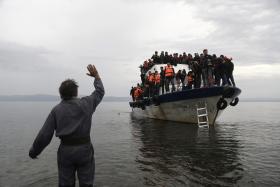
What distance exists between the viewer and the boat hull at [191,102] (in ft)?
62.7

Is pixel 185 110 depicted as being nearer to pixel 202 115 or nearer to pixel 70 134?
pixel 202 115

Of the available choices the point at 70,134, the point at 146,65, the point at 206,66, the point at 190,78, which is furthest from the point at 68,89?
the point at 146,65

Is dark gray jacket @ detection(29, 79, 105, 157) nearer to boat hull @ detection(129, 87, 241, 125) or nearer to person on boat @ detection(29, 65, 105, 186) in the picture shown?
person on boat @ detection(29, 65, 105, 186)

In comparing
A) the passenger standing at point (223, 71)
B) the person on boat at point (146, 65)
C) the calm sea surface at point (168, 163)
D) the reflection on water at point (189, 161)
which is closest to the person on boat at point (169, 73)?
the passenger standing at point (223, 71)

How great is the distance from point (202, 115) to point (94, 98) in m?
15.9

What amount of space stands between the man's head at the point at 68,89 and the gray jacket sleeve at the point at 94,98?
0.53ft

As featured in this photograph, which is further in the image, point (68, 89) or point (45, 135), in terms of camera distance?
point (68, 89)

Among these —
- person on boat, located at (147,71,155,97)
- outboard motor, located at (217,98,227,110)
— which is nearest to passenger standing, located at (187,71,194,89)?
outboard motor, located at (217,98,227,110)

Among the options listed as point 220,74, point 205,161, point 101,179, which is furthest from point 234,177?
point 220,74

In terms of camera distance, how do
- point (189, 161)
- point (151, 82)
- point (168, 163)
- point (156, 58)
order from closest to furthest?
point (168, 163) < point (189, 161) < point (151, 82) < point (156, 58)

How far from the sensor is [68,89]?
4605 millimetres

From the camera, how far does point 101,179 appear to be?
8.82 meters

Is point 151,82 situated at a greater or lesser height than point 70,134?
greater

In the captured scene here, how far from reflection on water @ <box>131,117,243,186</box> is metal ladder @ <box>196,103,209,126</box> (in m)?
3.98
